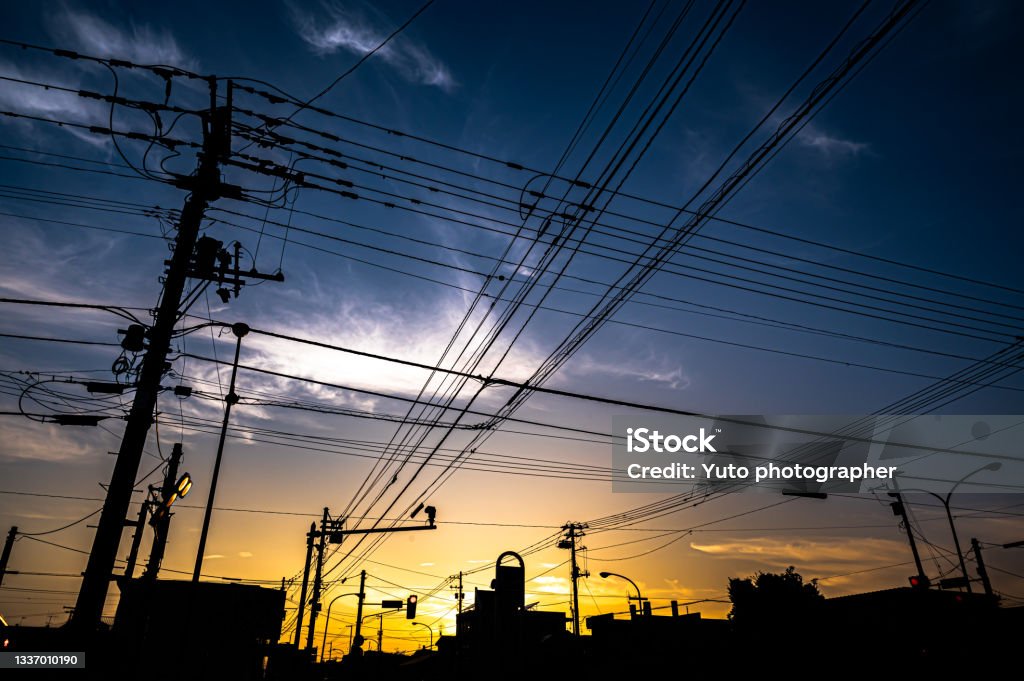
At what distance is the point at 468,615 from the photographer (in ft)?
180

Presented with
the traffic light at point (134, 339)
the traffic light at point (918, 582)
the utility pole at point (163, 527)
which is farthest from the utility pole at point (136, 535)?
the traffic light at point (918, 582)

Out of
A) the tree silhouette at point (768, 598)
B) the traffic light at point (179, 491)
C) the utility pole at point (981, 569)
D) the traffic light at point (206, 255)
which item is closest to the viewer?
the traffic light at point (206, 255)

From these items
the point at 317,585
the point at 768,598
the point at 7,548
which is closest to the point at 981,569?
the point at 768,598

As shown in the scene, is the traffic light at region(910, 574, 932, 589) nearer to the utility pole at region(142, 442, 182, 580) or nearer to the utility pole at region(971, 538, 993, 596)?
the utility pole at region(971, 538, 993, 596)

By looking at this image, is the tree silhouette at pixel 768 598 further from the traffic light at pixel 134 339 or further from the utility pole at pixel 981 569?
the traffic light at pixel 134 339

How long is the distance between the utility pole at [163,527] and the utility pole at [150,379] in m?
9.27

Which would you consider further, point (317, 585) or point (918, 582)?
point (317, 585)

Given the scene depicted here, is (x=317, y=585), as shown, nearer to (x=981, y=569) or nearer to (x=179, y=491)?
(x=179, y=491)

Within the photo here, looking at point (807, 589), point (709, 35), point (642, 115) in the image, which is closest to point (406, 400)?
point (642, 115)

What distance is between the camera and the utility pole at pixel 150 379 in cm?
861

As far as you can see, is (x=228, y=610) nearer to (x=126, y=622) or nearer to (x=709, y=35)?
(x=126, y=622)

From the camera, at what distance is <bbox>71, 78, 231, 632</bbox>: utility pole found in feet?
28.2

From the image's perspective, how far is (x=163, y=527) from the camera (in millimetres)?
18297

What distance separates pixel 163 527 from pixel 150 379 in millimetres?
11411
